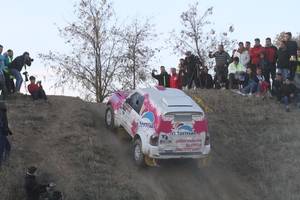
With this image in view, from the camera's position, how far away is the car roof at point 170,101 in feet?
56.3

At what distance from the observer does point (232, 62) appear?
77.9 feet

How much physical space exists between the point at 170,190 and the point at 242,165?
3.29 metres

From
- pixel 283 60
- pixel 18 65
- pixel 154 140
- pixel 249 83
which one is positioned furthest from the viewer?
pixel 249 83

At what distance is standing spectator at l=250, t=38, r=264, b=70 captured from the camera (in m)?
23.1

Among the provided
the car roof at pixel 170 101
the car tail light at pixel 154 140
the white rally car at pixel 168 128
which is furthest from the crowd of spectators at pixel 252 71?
the car tail light at pixel 154 140

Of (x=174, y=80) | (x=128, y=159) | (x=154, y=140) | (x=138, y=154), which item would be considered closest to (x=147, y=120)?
(x=154, y=140)

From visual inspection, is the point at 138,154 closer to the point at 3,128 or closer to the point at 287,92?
the point at 3,128

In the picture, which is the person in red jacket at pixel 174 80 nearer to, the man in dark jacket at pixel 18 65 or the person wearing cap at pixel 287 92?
the person wearing cap at pixel 287 92

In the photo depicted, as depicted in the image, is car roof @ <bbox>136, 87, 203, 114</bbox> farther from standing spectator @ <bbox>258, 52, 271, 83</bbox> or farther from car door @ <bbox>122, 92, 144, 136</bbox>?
standing spectator @ <bbox>258, 52, 271, 83</bbox>

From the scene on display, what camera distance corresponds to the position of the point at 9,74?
21547mm

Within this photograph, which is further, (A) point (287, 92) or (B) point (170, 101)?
(A) point (287, 92)

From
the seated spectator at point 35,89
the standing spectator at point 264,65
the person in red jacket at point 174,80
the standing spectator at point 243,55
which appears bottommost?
the seated spectator at point 35,89

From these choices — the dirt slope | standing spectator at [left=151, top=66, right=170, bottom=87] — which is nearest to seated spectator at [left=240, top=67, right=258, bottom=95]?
the dirt slope

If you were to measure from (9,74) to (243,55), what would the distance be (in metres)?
9.11
